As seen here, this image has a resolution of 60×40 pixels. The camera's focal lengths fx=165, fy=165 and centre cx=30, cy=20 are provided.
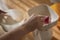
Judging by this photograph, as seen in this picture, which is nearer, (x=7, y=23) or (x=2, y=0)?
(x=7, y=23)

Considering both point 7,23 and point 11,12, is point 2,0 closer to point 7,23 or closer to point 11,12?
point 11,12

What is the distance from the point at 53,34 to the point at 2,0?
0.44m

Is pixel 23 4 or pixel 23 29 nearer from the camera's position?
pixel 23 29

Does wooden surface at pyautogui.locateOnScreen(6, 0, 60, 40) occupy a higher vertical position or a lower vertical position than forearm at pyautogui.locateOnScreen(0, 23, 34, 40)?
higher

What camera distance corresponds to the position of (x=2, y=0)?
110 centimetres

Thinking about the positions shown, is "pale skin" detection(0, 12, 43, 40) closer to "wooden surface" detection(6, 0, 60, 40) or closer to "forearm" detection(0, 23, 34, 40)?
"forearm" detection(0, 23, 34, 40)

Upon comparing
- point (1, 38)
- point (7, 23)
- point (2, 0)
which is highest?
point (2, 0)

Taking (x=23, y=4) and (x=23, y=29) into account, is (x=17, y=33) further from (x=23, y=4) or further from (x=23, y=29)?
(x=23, y=4)

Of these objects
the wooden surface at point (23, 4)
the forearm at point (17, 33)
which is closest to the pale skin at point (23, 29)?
the forearm at point (17, 33)

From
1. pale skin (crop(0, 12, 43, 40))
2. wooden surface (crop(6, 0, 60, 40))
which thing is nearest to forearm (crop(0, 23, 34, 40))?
pale skin (crop(0, 12, 43, 40))

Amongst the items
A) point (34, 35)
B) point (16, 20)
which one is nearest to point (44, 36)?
point (34, 35)

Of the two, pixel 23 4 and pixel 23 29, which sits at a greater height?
pixel 23 4

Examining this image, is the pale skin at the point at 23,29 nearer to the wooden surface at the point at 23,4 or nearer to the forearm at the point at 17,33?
the forearm at the point at 17,33

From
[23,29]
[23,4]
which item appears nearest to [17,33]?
[23,29]
